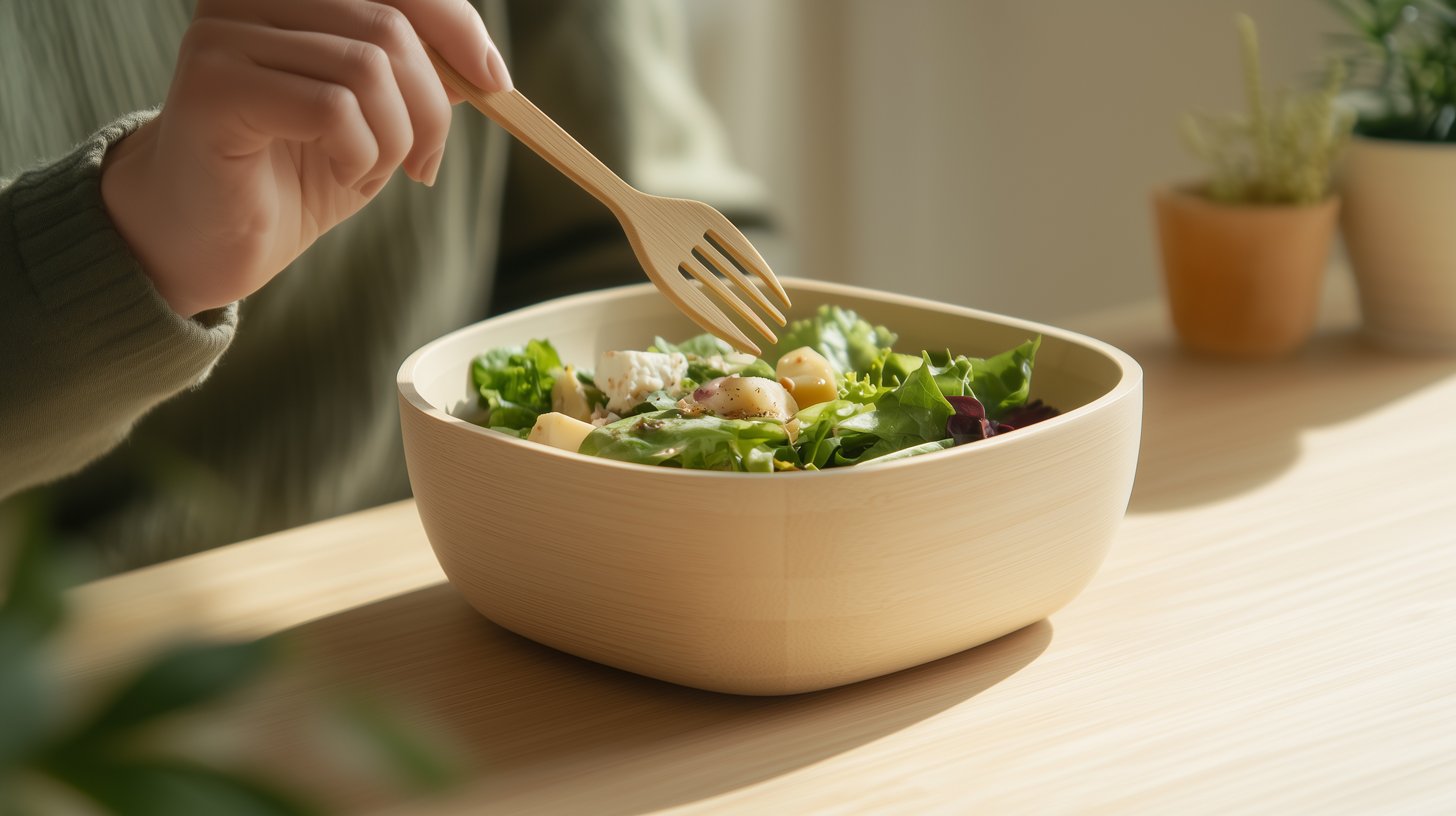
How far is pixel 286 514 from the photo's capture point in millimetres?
1368

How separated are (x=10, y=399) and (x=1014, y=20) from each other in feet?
7.46

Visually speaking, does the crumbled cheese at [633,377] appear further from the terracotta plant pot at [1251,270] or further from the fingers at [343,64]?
the terracotta plant pot at [1251,270]

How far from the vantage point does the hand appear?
2.19 feet

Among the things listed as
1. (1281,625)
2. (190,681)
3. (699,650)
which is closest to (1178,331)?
(1281,625)

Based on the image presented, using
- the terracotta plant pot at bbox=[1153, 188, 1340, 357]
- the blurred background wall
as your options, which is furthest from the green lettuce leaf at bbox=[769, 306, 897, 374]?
the blurred background wall

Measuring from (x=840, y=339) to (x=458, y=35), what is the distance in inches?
12.3

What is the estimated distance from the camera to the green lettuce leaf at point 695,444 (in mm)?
633

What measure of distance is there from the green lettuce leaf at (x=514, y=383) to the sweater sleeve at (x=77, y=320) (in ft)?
0.67

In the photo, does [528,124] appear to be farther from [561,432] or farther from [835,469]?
[835,469]

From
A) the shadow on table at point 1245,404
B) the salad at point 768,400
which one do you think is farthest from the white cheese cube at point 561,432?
the shadow on table at point 1245,404

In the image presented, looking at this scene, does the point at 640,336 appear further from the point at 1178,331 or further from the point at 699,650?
the point at 1178,331

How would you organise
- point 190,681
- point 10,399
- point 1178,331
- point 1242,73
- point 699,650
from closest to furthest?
point 190,681, point 699,650, point 10,399, point 1178,331, point 1242,73

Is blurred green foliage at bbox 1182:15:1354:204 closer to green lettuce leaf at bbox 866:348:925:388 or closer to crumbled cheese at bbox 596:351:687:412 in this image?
green lettuce leaf at bbox 866:348:925:388

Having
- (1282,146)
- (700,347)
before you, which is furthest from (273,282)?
(1282,146)
